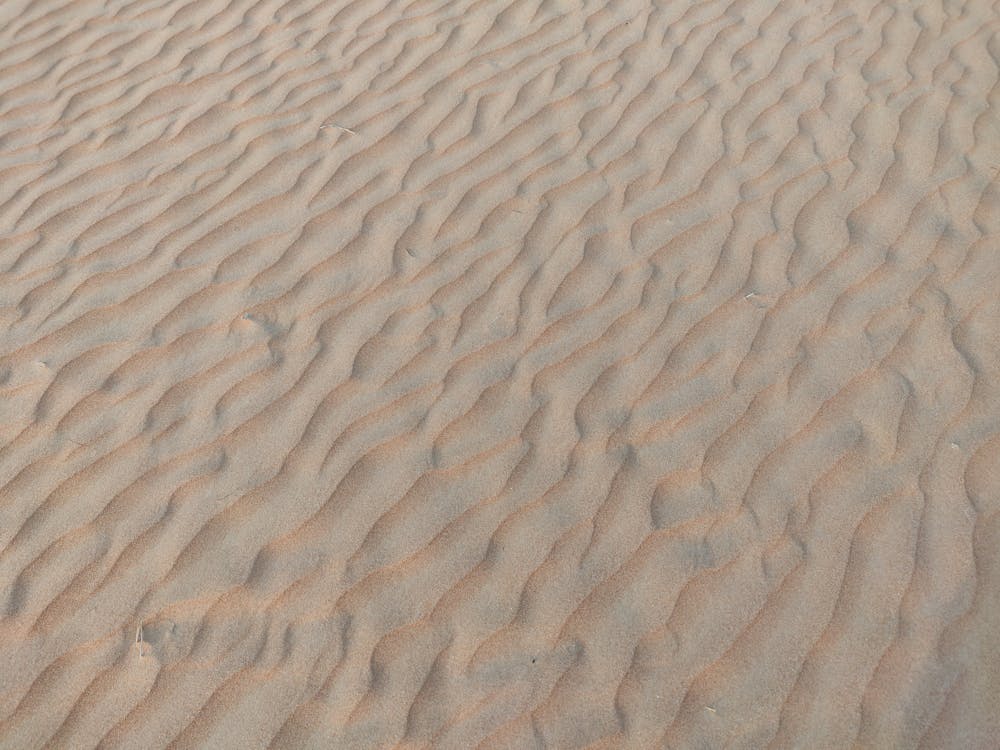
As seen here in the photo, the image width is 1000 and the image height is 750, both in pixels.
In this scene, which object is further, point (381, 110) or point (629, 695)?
point (381, 110)

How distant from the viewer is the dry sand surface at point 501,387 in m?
2.69

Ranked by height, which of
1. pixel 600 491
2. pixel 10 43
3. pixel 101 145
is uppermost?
pixel 10 43

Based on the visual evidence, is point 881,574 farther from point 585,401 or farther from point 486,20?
point 486,20

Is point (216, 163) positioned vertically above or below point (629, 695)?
above

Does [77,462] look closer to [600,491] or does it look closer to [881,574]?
[600,491]

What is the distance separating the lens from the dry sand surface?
2.69 meters

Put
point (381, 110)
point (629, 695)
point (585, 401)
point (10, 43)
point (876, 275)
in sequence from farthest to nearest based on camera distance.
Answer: point (10, 43) < point (381, 110) < point (876, 275) < point (585, 401) < point (629, 695)

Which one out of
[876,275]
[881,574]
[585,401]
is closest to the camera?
[881,574]

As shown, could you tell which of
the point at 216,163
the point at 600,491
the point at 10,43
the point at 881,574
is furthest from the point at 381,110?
the point at 881,574

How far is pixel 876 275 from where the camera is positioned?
12.4ft

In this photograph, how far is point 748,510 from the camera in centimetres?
305

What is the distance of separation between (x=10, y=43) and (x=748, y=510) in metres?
4.16

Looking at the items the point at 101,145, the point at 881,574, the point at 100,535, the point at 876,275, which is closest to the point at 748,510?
the point at 881,574

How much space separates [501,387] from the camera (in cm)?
341
